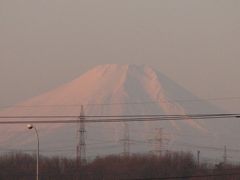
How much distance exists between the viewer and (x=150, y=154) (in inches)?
2980

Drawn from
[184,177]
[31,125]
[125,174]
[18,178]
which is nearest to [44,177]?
[18,178]

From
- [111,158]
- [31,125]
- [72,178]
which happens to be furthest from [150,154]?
[31,125]

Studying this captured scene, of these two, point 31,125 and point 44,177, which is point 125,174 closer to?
point 44,177

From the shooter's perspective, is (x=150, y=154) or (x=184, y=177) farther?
(x=150, y=154)

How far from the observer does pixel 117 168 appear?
241 feet

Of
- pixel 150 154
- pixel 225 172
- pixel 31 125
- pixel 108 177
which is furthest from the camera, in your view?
pixel 150 154

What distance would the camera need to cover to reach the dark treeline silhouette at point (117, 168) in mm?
68438

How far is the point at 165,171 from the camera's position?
71.2 m

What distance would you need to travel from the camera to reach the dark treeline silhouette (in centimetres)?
6844

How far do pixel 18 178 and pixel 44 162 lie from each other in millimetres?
5873

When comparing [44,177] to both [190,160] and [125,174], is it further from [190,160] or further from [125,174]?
[190,160]

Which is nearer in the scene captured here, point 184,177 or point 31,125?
point 31,125

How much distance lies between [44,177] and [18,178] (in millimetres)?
2438

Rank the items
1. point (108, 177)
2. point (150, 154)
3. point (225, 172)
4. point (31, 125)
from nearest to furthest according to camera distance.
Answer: point (31, 125), point (225, 172), point (108, 177), point (150, 154)
